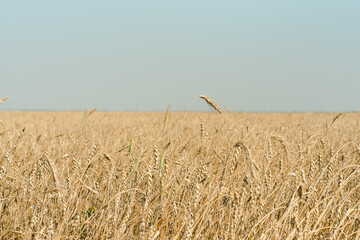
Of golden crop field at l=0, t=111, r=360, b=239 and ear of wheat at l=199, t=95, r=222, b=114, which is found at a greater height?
ear of wheat at l=199, t=95, r=222, b=114

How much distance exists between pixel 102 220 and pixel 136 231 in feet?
0.91

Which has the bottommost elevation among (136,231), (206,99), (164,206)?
(136,231)

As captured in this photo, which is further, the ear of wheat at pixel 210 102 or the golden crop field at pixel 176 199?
the ear of wheat at pixel 210 102

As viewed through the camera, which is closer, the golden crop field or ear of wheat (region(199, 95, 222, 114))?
the golden crop field

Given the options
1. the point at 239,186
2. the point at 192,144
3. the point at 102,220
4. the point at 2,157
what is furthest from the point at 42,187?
the point at 192,144

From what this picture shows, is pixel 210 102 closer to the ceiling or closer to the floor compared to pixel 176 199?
closer to the ceiling

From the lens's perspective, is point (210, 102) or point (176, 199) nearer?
point (210, 102)

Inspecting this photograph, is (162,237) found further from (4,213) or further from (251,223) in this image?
(4,213)

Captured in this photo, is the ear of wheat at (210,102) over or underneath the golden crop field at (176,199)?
over

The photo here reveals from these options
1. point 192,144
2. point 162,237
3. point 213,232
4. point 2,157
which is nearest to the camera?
point 162,237

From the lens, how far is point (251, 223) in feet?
6.92

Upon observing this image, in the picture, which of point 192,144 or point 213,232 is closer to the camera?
point 213,232

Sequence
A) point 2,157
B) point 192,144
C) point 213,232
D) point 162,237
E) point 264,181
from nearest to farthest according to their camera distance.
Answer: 1. point 162,237
2. point 213,232
3. point 264,181
4. point 2,157
5. point 192,144

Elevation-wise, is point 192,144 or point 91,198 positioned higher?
point 192,144
